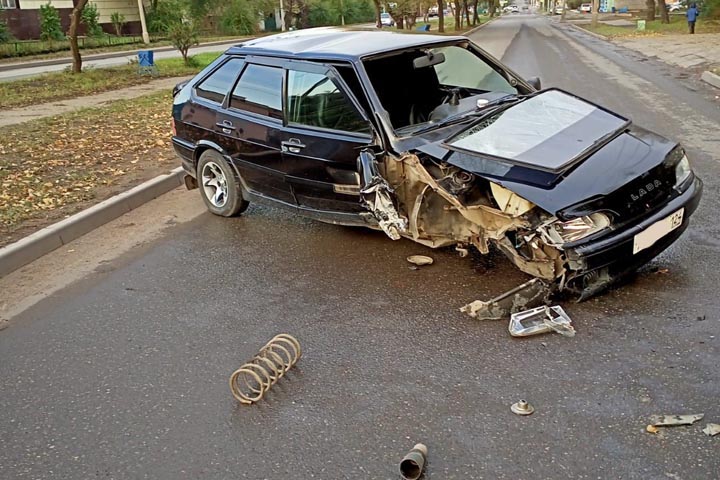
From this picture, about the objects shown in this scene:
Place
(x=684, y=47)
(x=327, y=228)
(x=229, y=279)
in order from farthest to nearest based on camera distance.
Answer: (x=684, y=47)
(x=327, y=228)
(x=229, y=279)

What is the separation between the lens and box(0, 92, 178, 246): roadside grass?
6.71 metres

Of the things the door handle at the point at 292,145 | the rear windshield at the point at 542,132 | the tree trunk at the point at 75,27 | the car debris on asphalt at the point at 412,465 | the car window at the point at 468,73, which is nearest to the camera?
the car debris on asphalt at the point at 412,465

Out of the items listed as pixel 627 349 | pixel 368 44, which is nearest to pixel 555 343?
pixel 627 349

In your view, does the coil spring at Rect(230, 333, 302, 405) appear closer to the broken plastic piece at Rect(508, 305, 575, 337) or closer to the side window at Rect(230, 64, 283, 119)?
the broken plastic piece at Rect(508, 305, 575, 337)

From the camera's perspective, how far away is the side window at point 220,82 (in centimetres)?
607

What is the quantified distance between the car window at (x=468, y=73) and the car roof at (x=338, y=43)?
0.17 meters

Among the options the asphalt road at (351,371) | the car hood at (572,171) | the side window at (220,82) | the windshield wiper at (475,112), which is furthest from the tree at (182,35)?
the car hood at (572,171)

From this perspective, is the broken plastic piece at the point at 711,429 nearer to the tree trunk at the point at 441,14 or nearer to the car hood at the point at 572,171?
the car hood at the point at 572,171

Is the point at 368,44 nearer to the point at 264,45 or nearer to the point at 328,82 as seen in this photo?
the point at 328,82

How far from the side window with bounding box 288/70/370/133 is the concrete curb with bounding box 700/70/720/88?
11945mm

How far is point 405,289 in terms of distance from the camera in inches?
179

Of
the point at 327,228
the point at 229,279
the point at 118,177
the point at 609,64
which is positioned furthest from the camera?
the point at 609,64

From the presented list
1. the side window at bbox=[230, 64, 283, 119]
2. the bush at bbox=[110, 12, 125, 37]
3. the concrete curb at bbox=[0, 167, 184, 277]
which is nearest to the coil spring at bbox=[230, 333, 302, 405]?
the side window at bbox=[230, 64, 283, 119]

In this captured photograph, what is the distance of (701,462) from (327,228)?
3794 millimetres
